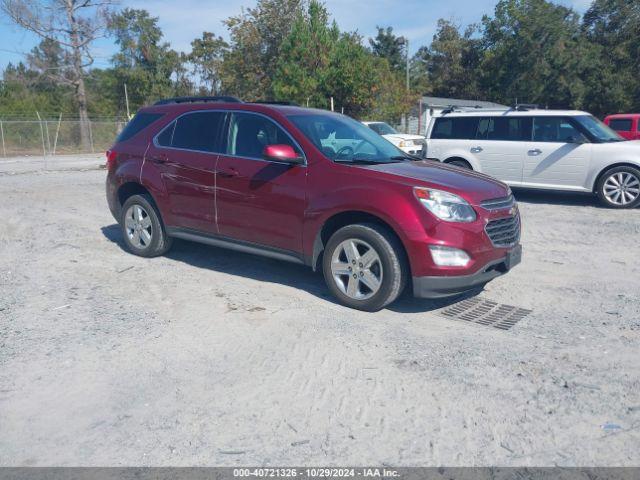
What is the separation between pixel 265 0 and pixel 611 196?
115ft

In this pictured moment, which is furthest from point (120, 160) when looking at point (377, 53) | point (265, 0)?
point (377, 53)

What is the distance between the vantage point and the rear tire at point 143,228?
7.04 metres

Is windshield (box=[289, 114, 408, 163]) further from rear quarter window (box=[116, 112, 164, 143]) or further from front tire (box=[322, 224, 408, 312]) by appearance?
rear quarter window (box=[116, 112, 164, 143])

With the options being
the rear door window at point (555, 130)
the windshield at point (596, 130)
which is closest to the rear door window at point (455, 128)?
the rear door window at point (555, 130)

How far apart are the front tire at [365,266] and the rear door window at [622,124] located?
1761cm

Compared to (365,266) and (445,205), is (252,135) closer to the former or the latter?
(365,266)

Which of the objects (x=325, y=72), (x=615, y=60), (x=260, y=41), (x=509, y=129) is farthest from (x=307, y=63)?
(x=615, y=60)

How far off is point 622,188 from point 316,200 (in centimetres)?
760

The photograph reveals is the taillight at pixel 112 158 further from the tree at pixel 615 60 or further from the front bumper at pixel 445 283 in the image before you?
the tree at pixel 615 60

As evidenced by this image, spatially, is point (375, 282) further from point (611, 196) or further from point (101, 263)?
point (611, 196)

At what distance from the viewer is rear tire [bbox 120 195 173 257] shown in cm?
704

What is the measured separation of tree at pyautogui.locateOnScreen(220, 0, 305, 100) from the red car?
25.0 meters

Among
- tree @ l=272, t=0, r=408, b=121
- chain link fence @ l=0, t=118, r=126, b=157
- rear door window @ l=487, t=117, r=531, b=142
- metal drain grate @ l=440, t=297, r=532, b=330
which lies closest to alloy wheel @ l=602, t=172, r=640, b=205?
rear door window @ l=487, t=117, r=531, b=142

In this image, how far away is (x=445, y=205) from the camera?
16.5 ft
